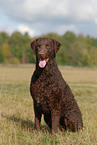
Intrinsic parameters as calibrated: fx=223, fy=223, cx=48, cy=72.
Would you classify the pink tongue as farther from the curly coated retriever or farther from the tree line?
the tree line

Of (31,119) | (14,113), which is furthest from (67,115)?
(14,113)

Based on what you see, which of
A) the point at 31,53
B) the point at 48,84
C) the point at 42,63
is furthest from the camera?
the point at 31,53

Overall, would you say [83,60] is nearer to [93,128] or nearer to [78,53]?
[78,53]

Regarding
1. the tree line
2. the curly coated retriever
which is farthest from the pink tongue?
the tree line

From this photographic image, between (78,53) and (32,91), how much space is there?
77.2 meters

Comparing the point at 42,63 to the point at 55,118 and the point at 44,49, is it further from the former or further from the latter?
the point at 55,118

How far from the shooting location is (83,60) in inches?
3172

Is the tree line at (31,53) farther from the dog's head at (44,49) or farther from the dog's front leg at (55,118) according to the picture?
the dog's front leg at (55,118)

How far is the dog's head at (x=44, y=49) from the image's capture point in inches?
156

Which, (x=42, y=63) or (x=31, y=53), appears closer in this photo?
(x=42, y=63)

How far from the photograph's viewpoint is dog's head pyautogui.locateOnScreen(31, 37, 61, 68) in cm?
395

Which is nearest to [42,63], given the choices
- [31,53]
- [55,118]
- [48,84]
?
[48,84]

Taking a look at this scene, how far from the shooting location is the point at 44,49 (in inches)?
158

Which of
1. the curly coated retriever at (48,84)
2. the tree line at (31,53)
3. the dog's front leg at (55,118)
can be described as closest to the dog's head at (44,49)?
the curly coated retriever at (48,84)
